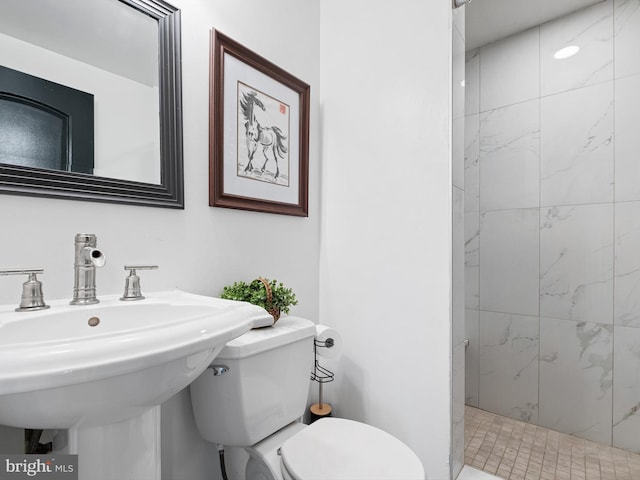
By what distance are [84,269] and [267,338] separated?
1.62 ft

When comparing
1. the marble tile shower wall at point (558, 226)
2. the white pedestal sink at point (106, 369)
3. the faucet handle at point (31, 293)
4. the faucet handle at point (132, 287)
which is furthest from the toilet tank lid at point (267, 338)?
the marble tile shower wall at point (558, 226)

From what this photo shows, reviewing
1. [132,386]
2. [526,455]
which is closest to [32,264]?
[132,386]

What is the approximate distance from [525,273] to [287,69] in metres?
1.66

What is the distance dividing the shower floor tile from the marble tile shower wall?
0.08 m

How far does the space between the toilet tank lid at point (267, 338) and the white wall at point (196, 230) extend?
0.78 ft

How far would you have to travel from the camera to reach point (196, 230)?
1.11 meters

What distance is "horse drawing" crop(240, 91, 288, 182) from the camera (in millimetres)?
1277

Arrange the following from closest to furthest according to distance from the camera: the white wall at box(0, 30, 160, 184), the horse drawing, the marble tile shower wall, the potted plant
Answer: the white wall at box(0, 30, 160, 184)
the potted plant
the horse drawing
the marble tile shower wall

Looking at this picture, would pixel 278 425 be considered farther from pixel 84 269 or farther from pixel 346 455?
pixel 84 269

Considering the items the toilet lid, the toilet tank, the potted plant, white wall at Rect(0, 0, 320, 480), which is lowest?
the toilet lid

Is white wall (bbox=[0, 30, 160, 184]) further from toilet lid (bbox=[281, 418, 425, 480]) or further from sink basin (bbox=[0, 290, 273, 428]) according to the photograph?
toilet lid (bbox=[281, 418, 425, 480])

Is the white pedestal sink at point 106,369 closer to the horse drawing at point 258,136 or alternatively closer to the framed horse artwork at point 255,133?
the framed horse artwork at point 255,133

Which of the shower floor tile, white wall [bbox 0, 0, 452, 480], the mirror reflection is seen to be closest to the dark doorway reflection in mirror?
the mirror reflection

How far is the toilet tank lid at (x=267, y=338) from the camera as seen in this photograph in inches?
36.5
